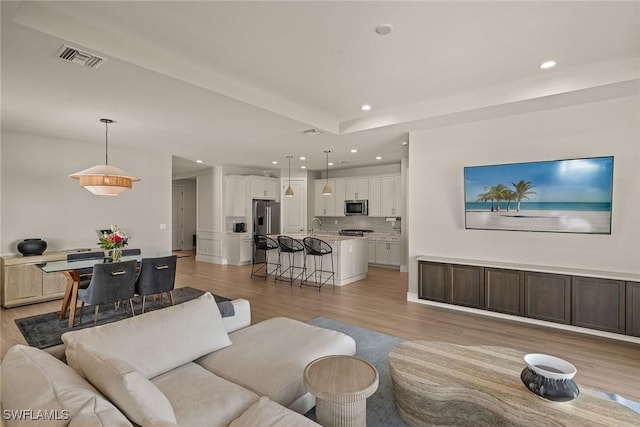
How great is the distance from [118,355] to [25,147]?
18.0 ft

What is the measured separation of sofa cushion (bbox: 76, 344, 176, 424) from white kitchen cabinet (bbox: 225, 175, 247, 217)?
7632 millimetres

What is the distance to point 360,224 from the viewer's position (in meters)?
9.45

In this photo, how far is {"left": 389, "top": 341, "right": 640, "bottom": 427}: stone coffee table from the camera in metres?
1.71

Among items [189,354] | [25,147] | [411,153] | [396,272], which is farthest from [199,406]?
[396,272]

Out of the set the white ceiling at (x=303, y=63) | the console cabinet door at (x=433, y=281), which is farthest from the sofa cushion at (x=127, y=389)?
the console cabinet door at (x=433, y=281)

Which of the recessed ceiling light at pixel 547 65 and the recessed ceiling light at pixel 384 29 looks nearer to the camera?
the recessed ceiling light at pixel 384 29

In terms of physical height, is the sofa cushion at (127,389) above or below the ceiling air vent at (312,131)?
below

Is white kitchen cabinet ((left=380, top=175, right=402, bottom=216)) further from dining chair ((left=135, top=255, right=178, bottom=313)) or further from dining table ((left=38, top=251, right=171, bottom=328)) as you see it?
dining table ((left=38, top=251, right=171, bottom=328))

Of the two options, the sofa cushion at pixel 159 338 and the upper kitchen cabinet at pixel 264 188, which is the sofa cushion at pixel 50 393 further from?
the upper kitchen cabinet at pixel 264 188

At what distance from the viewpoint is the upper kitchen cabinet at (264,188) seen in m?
9.29

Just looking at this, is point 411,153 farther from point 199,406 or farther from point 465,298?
point 199,406

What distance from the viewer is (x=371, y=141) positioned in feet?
19.4

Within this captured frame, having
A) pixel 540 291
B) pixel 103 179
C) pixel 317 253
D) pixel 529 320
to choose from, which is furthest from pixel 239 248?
pixel 540 291

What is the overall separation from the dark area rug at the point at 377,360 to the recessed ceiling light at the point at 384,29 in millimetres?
2960
